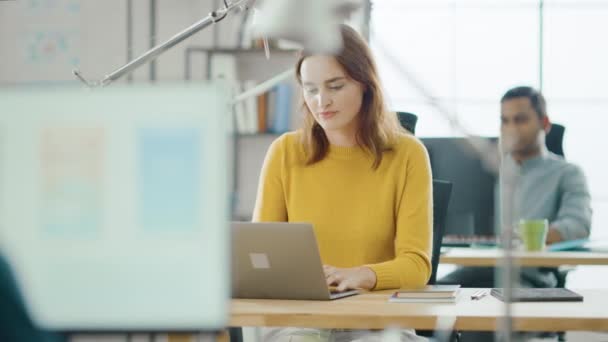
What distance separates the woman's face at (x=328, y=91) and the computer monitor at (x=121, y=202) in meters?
1.65

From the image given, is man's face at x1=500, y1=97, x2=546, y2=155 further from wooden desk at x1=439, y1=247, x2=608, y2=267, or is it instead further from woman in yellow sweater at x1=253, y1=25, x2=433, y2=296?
woman in yellow sweater at x1=253, y1=25, x2=433, y2=296

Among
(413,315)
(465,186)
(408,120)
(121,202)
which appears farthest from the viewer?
(465,186)

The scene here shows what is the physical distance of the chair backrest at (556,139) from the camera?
366 centimetres

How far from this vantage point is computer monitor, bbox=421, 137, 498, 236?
3533 millimetres

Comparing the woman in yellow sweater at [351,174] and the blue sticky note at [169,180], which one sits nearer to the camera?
the blue sticky note at [169,180]

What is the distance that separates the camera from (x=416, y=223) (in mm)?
2381

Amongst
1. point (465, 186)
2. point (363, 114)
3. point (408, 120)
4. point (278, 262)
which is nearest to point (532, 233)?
point (465, 186)

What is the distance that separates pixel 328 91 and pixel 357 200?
280mm

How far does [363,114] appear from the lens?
8.30 ft

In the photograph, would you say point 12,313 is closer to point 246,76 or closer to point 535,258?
point 535,258

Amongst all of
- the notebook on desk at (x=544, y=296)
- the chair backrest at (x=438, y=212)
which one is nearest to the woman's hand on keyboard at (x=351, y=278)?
the notebook on desk at (x=544, y=296)

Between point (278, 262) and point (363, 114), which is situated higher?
point (363, 114)

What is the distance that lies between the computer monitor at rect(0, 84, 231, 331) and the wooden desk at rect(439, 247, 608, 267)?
2.39 m

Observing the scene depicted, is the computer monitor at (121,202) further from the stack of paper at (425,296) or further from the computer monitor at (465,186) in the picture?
the computer monitor at (465,186)
